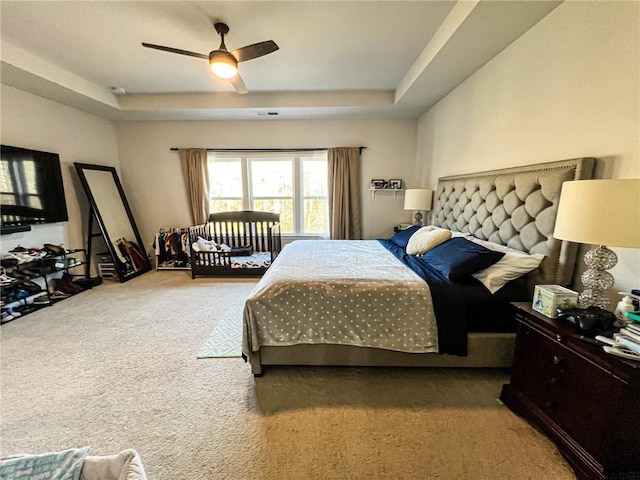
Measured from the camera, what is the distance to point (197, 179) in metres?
4.71

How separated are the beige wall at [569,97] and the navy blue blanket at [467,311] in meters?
0.44

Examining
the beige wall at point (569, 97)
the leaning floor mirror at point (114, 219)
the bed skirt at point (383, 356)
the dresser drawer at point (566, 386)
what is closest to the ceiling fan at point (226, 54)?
the beige wall at point (569, 97)

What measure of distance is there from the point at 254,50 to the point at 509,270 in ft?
8.42

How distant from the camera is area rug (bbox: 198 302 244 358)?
7.49ft

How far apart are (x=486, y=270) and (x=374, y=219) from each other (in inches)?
117

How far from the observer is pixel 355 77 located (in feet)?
11.1

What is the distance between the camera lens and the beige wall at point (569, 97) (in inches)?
56.9

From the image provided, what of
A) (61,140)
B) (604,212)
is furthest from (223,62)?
(61,140)

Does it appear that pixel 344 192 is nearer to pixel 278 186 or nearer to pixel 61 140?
pixel 278 186

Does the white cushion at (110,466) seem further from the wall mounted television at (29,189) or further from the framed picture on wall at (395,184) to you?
the framed picture on wall at (395,184)

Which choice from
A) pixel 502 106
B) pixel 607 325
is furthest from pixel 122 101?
pixel 607 325

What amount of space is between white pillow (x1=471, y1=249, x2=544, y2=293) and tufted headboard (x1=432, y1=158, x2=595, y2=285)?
8cm

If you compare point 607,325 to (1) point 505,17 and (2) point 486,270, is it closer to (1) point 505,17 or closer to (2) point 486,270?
(2) point 486,270

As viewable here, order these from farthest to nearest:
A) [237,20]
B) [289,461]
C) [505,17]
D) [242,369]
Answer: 1. [237,20]
2. [242,369]
3. [505,17]
4. [289,461]
